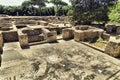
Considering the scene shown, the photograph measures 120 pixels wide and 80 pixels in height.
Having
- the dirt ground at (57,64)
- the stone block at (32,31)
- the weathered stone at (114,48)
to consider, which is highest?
the stone block at (32,31)

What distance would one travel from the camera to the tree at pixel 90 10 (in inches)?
780

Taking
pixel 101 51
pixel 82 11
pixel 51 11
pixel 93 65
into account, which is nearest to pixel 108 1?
pixel 82 11

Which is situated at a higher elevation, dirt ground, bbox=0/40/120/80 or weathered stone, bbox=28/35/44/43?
weathered stone, bbox=28/35/44/43

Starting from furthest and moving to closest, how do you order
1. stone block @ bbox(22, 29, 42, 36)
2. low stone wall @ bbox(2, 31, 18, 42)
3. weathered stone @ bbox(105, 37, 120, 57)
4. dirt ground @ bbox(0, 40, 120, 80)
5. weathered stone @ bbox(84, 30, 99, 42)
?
stone block @ bbox(22, 29, 42, 36)
weathered stone @ bbox(84, 30, 99, 42)
low stone wall @ bbox(2, 31, 18, 42)
weathered stone @ bbox(105, 37, 120, 57)
dirt ground @ bbox(0, 40, 120, 80)

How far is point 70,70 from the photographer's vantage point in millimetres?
6980

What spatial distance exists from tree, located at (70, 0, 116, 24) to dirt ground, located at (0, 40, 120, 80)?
35.6 feet

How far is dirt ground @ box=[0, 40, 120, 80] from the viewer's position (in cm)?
644

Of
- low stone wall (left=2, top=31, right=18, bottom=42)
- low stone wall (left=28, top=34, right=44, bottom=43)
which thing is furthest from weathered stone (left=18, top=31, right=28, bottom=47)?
low stone wall (left=2, top=31, right=18, bottom=42)

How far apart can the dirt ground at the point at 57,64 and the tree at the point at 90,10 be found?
10.9 metres

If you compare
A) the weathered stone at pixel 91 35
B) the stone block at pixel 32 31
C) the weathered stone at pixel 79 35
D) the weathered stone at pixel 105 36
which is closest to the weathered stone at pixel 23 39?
the stone block at pixel 32 31

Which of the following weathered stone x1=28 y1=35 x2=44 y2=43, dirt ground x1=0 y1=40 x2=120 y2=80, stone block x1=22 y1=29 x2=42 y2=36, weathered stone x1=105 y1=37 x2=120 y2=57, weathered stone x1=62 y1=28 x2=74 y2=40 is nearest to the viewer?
dirt ground x1=0 y1=40 x2=120 y2=80

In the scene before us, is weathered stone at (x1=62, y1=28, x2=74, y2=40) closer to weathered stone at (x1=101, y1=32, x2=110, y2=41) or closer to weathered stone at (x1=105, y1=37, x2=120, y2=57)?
weathered stone at (x1=101, y1=32, x2=110, y2=41)

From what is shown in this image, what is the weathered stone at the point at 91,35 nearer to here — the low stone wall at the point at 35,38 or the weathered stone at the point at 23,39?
the low stone wall at the point at 35,38

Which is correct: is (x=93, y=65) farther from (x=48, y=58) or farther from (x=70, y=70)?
(x=48, y=58)
